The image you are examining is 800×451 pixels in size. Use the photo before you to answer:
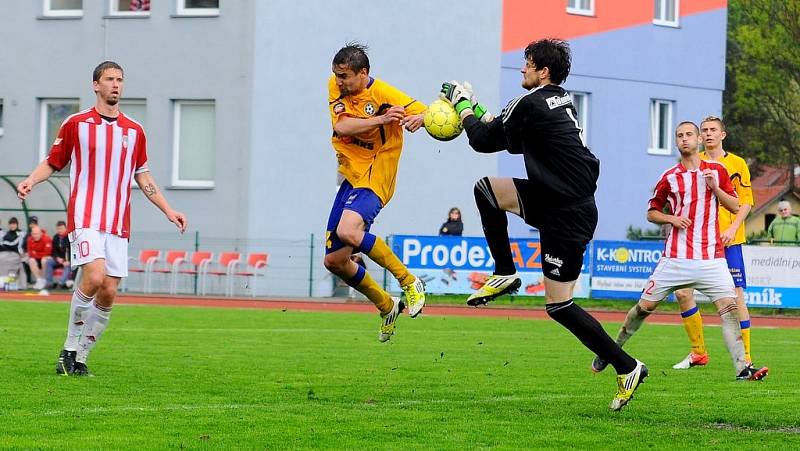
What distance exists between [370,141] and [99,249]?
2.39 m

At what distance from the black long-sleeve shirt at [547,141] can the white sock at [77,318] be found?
13.0 ft

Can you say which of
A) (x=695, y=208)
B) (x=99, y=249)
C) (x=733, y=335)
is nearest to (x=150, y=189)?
(x=99, y=249)

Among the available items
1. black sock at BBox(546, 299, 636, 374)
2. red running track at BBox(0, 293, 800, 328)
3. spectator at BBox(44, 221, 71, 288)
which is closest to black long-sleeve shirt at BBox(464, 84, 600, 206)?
black sock at BBox(546, 299, 636, 374)

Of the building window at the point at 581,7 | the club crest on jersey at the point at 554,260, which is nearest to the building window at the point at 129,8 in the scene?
the building window at the point at 581,7

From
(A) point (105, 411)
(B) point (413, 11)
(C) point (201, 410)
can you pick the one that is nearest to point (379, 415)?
(C) point (201, 410)

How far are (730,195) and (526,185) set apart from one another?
3561 millimetres

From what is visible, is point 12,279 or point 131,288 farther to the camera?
point 131,288

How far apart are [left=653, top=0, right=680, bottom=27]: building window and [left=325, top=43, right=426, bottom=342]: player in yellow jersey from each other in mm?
29785

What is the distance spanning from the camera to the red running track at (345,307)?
2492 centimetres

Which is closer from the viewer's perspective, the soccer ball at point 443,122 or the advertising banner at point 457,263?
the soccer ball at point 443,122

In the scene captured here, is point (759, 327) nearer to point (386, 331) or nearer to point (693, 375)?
point (693, 375)

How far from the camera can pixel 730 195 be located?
Answer: 12289mm

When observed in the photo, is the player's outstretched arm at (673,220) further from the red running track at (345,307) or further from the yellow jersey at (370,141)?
the red running track at (345,307)

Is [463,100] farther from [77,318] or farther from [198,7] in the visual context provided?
[198,7]
